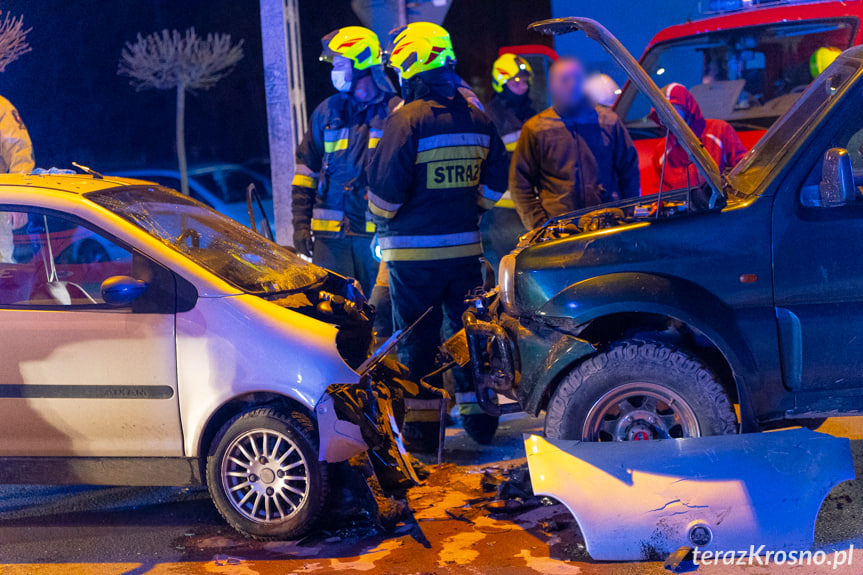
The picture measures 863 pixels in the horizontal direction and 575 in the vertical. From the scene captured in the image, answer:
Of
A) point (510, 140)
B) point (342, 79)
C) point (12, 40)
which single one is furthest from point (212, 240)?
point (12, 40)

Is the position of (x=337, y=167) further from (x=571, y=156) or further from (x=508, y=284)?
(x=508, y=284)

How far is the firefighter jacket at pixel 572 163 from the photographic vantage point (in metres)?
5.76

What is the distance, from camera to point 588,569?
373 centimetres

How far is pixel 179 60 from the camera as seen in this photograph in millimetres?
8758

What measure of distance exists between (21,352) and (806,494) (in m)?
3.54

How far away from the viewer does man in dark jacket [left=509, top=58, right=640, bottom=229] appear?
5.77 metres

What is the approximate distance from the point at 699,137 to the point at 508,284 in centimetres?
276

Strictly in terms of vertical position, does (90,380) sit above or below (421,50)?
below

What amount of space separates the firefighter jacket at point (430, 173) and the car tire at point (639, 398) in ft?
5.18

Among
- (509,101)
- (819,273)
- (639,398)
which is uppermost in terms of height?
(509,101)

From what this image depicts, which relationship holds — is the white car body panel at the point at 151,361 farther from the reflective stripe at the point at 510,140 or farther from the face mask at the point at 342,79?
the reflective stripe at the point at 510,140

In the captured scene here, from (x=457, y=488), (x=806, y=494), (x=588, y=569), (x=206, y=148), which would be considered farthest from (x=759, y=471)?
(x=206, y=148)

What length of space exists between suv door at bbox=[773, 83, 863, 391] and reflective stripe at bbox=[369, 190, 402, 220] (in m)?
2.25

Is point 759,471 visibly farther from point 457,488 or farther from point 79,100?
point 79,100
